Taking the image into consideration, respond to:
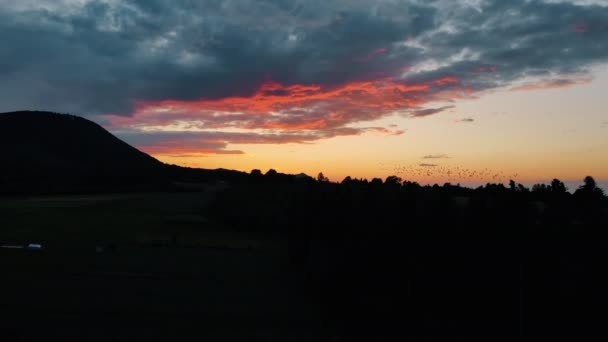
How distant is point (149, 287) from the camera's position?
28078 millimetres

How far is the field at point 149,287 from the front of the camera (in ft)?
65.2

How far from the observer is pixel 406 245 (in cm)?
2328

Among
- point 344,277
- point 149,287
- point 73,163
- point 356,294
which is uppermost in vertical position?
point 73,163

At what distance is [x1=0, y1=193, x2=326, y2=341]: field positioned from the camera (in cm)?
1986

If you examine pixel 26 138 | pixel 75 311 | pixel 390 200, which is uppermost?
pixel 26 138

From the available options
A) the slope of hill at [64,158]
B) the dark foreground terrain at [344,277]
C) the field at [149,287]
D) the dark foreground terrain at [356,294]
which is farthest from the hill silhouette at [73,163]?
the dark foreground terrain at [356,294]

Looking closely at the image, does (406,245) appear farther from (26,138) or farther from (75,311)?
(26,138)

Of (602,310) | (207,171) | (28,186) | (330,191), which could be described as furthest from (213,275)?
(207,171)

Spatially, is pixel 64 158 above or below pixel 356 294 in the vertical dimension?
above

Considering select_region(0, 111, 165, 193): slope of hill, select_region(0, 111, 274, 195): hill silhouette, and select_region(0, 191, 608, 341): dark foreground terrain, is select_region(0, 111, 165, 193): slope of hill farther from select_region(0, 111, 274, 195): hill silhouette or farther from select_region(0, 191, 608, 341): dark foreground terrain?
select_region(0, 191, 608, 341): dark foreground terrain

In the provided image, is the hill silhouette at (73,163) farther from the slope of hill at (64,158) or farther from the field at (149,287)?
the field at (149,287)

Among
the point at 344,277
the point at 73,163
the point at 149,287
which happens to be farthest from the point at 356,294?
the point at 73,163

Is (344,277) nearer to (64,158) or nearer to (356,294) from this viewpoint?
(356,294)

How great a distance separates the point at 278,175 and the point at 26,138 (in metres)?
105
